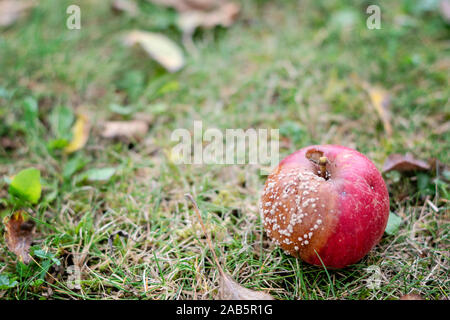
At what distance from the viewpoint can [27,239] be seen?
5.75 ft

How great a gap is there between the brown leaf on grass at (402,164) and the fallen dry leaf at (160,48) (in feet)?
5.53

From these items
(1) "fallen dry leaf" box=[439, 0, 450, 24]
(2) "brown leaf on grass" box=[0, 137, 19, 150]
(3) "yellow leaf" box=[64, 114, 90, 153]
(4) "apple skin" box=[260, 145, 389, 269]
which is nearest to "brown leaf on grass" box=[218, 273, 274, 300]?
(4) "apple skin" box=[260, 145, 389, 269]

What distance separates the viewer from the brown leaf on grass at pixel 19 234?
1.67 m

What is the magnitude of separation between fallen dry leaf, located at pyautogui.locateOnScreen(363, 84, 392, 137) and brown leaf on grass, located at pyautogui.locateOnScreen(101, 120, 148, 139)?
1618mm

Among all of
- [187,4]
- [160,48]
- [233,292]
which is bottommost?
[233,292]

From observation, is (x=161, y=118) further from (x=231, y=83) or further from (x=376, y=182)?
(x=376, y=182)

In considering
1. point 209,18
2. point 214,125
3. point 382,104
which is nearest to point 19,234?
point 214,125

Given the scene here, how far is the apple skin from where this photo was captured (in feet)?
4.49

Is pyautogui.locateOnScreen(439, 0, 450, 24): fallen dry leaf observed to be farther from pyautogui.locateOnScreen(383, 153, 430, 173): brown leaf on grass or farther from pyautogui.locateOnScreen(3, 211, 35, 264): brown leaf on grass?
pyautogui.locateOnScreen(3, 211, 35, 264): brown leaf on grass

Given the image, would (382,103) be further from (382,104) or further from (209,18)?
(209,18)

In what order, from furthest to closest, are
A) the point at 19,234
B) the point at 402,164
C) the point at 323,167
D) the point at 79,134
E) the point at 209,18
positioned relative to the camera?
the point at 209,18 → the point at 79,134 → the point at 402,164 → the point at 19,234 → the point at 323,167

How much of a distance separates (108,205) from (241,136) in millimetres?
973

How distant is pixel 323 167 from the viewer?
1.51m

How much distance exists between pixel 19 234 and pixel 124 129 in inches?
36.7
